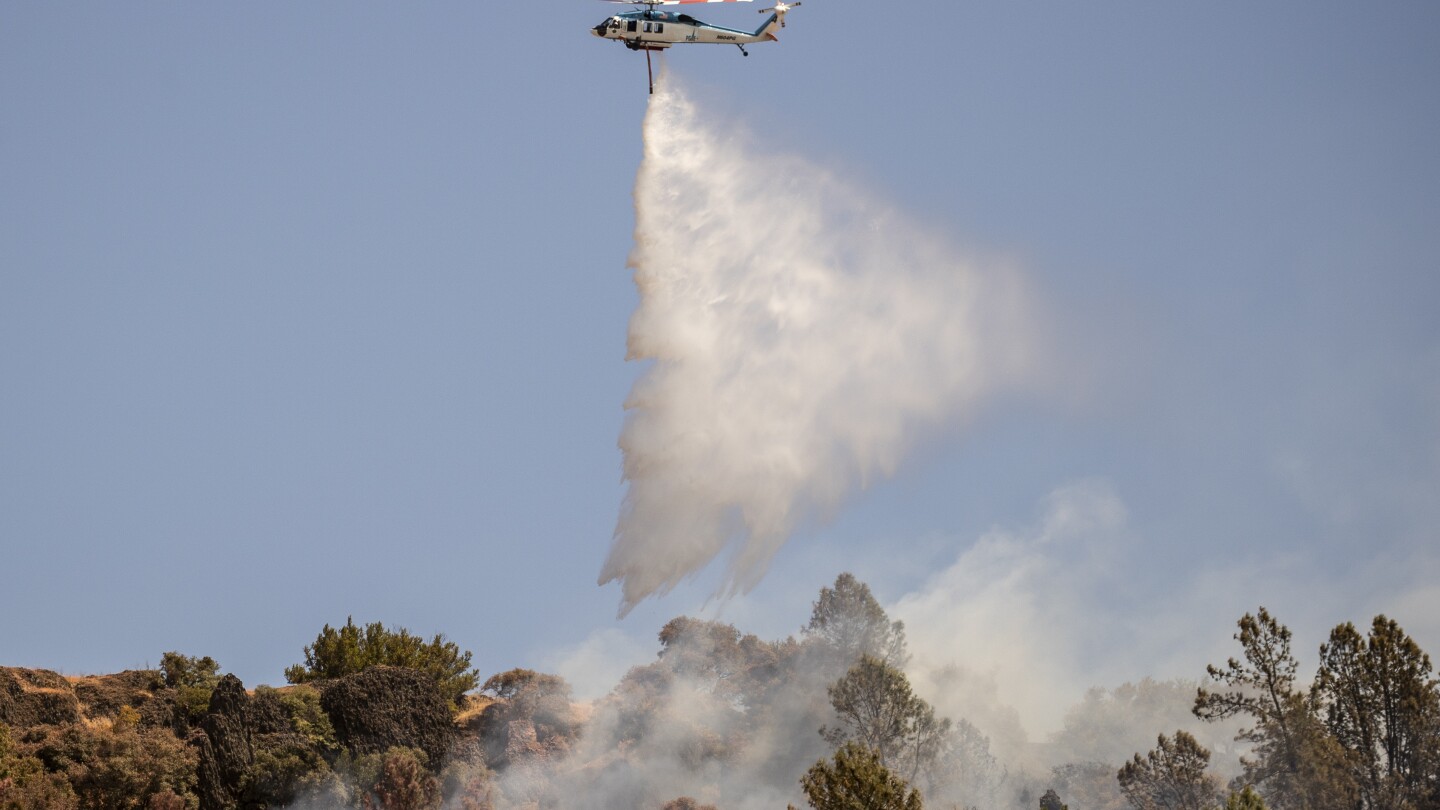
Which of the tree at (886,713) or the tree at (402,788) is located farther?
the tree at (886,713)

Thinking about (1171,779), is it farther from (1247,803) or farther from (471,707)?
(471,707)

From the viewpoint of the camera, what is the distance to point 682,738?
3246 inches

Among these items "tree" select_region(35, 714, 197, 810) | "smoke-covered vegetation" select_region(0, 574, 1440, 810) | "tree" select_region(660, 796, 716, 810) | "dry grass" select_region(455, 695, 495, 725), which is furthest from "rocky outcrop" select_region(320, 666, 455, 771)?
"tree" select_region(660, 796, 716, 810)

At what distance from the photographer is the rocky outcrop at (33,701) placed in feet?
221

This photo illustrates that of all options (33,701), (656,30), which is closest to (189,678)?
(33,701)

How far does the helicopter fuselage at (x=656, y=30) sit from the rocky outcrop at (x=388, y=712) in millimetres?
32285

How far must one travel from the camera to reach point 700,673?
9325 centimetres

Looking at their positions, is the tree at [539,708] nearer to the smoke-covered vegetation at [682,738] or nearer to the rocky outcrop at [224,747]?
the smoke-covered vegetation at [682,738]

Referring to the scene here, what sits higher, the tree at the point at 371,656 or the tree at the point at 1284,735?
the tree at the point at 371,656

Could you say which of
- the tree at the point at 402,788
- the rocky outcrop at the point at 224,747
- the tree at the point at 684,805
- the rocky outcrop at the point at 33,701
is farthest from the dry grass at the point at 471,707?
the rocky outcrop at the point at 33,701

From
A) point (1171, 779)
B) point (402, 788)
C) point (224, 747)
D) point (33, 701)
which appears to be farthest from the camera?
point (33, 701)

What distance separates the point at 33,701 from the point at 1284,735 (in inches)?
2132

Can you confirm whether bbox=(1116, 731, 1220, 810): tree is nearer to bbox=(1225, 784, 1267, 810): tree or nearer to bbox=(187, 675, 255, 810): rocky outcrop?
bbox=(1225, 784, 1267, 810): tree

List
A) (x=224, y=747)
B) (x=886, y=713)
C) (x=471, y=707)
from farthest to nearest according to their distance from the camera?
(x=471, y=707) < (x=886, y=713) < (x=224, y=747)
